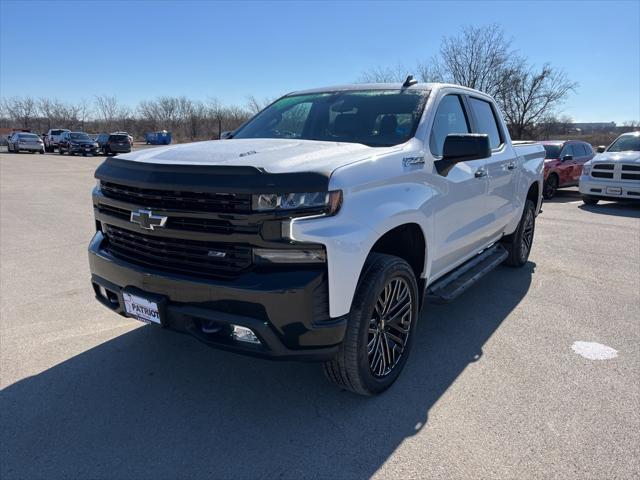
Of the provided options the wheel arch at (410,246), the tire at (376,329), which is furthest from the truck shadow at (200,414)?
the wheel arch at (410,246)

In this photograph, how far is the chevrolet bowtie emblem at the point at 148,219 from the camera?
265cm

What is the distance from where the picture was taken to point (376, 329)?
2.99 meters

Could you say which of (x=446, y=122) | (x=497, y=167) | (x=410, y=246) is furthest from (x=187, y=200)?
(x=497, y=167)

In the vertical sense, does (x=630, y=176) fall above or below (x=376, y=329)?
above

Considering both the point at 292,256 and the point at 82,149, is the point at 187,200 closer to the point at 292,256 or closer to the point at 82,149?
the point at 292,256

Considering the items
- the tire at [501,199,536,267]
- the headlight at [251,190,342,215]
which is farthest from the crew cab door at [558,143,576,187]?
the headlight at [251,190,342,215]

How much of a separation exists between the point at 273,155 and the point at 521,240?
13.8ft

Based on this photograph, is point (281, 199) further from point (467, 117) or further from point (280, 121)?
point (467, 117)

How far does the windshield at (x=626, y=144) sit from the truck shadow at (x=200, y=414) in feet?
36.5

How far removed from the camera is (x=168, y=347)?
3725 millimetres

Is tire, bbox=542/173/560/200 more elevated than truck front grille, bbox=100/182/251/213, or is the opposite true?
truck front grille, bbox=100/182/251/213

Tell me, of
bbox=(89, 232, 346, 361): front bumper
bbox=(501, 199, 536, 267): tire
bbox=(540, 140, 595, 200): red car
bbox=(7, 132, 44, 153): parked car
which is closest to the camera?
bbox=(89, 232, 346, 361): front bumper

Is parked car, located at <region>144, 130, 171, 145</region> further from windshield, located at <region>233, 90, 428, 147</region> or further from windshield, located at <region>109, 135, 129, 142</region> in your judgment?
windshield, located at <region>233, 90, 428, 147</region>

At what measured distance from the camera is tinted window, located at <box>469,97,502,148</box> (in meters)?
4.63
